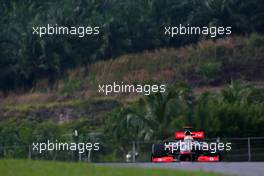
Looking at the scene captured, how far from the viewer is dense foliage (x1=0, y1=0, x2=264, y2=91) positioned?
156ft

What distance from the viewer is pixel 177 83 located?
52.0m

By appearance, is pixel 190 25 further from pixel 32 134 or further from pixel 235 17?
pixel 32 134

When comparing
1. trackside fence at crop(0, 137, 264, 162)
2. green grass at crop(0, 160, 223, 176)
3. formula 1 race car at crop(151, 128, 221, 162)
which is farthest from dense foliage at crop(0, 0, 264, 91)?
green grass at crop(0, 160, 223, 176)

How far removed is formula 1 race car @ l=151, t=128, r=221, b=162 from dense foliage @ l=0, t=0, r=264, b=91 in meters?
15.3

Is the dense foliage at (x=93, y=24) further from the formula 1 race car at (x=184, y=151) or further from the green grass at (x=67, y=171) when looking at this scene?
the green grass at (x=67, y=171)

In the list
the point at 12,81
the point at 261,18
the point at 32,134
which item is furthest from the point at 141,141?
the point at 261,18

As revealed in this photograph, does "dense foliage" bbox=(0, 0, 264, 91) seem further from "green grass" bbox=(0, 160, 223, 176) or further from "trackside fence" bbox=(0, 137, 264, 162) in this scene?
"green grass" bbox=(0, 160, 223, 176)

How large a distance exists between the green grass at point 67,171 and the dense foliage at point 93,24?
24319 millimetres

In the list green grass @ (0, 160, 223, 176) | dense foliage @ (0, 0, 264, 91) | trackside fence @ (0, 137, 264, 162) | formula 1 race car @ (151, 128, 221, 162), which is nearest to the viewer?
green grass @ (0, 160, 223, 176)

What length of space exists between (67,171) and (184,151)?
10641 millimetres

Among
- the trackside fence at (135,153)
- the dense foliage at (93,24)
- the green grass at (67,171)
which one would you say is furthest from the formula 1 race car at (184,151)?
the dense foliage at (93,24)

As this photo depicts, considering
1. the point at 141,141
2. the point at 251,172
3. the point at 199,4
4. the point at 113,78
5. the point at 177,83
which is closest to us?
the point at 251,172

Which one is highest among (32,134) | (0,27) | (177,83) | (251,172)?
(0,27)

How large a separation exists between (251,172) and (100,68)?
85.3 ft
